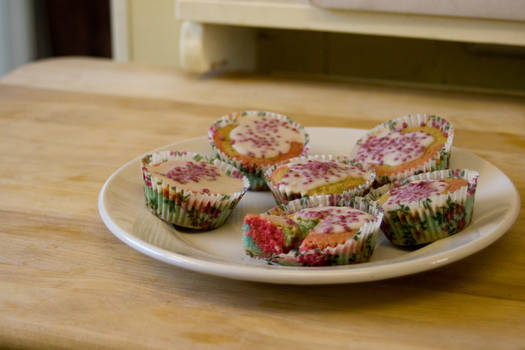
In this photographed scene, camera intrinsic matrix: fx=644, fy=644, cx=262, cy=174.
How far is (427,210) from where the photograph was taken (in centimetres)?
66

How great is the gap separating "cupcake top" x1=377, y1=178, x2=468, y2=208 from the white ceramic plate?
45 mm

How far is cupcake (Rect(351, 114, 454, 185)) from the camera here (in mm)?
812

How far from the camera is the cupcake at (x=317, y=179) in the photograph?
747 mm

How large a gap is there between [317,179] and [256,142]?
168 mm

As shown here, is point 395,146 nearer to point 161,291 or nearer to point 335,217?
point 335,217

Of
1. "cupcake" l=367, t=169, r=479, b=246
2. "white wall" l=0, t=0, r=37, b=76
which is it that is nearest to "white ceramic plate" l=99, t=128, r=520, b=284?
"cupcake" l=367, t=169, r=479, b=246

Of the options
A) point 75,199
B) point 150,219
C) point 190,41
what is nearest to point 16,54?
point 190,41

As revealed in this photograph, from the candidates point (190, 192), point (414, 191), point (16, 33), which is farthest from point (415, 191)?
point (16, 33)

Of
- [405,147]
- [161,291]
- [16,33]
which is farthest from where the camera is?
[16,33]

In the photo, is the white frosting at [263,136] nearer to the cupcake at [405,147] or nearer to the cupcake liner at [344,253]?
the cupcake at [405,147]

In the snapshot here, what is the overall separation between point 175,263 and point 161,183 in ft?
0.53

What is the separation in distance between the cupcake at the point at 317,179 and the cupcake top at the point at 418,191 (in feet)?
0.16

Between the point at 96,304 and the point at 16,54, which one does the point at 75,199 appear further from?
the point at 16,54

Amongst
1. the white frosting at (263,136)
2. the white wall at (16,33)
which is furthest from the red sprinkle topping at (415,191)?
the white wall at (16,33)
